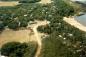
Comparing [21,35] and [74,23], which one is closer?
[21,35]

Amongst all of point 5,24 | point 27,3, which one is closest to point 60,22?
point 5,24

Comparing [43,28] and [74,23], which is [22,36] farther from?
[74,23]

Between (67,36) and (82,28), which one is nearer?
(67,36)

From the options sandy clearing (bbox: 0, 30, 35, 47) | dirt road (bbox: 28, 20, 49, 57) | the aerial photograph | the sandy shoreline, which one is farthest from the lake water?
sandy clearing (bbox: 0, 30, 35, 47)

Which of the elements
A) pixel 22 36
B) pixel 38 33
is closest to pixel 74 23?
pixel 38 33

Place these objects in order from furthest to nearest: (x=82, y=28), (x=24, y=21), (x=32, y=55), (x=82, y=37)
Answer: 1. (x=24, y=21)
2. (x=82, y=28)
3. (x=82, y=37)
4. (x=32, y=55)

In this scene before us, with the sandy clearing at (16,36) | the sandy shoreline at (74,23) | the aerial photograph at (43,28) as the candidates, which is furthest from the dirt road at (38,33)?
the sandy shoreline at (74,23)

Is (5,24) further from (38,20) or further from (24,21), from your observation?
(38,20)

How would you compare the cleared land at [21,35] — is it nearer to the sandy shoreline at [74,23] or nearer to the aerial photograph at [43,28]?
the aerial photograph at [43,28]
